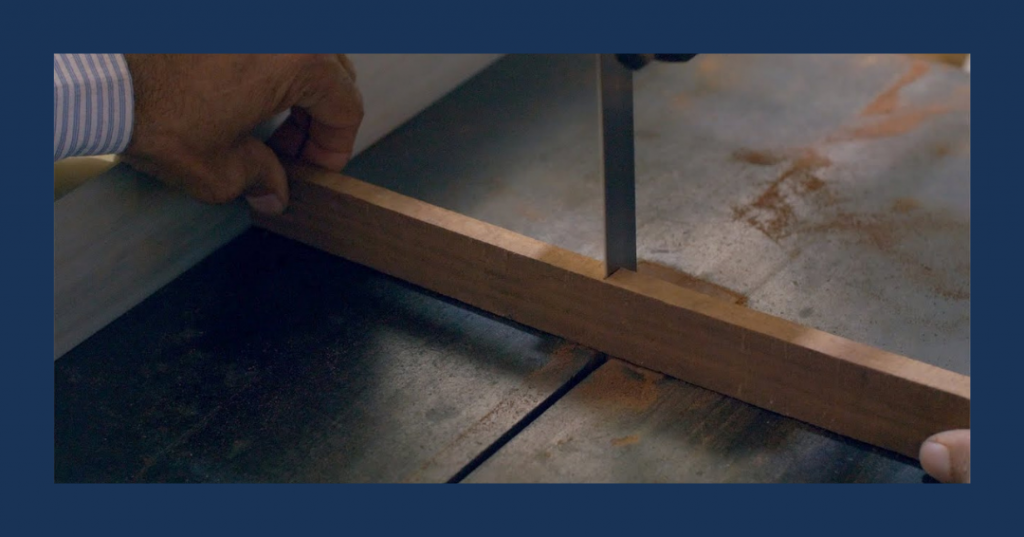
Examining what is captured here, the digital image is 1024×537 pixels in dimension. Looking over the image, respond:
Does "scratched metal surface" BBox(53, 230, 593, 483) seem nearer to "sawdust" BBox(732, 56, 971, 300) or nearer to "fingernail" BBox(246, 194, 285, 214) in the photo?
"fingernail" BBox(246, 194, 285, 214)

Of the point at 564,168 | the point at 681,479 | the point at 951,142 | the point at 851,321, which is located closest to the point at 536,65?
the point at 564,168

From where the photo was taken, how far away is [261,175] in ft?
7.70

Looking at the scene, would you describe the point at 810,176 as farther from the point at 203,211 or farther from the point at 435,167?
the point at 203,211

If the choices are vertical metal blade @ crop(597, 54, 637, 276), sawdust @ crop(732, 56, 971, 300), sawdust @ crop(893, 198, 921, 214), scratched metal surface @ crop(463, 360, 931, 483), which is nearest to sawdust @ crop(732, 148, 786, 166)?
Answer: sawdust @ crop(732, 56, 971, 300)

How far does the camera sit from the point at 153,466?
6.30 ft

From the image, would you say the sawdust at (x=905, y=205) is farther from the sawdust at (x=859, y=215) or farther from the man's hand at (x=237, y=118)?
the man's hand at (x=237, y=118)

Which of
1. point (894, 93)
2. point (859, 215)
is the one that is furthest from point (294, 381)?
point (894, 93)

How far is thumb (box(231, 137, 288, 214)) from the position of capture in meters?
2.30

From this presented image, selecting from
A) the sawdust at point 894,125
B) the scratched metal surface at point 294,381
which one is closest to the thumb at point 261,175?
the scratched metal surface at point 294,381

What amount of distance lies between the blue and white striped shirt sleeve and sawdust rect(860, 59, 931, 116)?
4.99 ft

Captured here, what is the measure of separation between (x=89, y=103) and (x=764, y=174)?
Result: 127cm

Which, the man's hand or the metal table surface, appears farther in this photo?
the man's hand

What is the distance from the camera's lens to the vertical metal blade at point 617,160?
1915 mm

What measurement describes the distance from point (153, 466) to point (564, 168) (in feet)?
3.52
